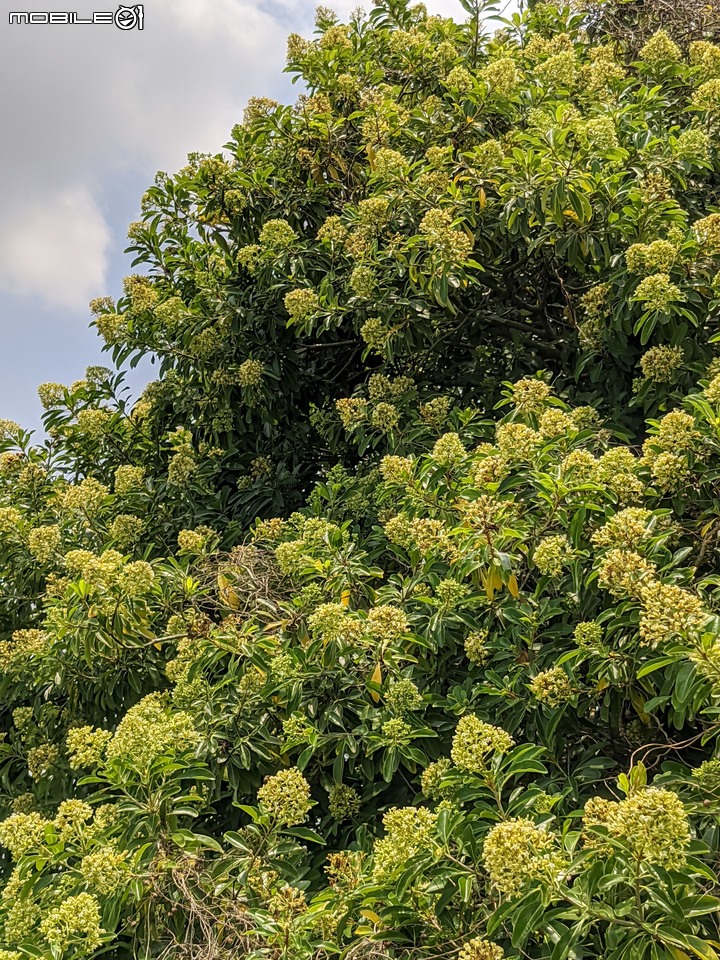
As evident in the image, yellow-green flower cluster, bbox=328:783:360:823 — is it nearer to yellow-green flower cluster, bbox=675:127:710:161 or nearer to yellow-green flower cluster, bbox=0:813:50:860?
yellow-green flower cluster, bbox=0:813:50:860

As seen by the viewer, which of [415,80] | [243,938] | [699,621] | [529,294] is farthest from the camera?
[415,80]

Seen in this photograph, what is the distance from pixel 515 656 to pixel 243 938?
120 cm

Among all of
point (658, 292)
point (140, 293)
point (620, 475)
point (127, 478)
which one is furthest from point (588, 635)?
point (140, 293)

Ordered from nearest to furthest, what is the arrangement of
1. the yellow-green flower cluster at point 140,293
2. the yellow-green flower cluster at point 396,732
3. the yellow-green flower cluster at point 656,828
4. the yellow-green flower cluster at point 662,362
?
the yellow-green flower cluster at point 656,828, the yellow-green flower cluster at point 396,732, the yellow-green flower cluster at point 662,362, the yellow-green flower cluster at point 140,293

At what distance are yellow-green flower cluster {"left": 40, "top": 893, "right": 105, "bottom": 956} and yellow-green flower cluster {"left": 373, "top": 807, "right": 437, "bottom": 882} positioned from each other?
83cm

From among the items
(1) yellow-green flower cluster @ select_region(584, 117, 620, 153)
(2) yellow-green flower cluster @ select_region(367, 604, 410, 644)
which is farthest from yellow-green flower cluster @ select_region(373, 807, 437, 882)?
(1) yellow-green flower cluster @ select_region(584, 117, 620, 153)

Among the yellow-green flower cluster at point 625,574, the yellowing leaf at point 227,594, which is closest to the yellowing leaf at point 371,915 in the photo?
the yellow-green flower cluster at point 625,574

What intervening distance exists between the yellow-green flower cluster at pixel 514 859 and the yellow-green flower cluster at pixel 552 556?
929 mm

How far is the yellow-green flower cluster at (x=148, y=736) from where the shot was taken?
2.78m

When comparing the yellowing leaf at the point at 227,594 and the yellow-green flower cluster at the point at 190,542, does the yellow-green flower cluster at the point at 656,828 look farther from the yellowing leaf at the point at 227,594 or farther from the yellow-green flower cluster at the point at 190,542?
the yellow-green flower cluster at the point at 190,542

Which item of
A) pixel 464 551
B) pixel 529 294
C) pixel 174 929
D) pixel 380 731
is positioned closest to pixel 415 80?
pixel 529 294

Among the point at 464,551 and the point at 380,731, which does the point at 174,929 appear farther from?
the point at 464,551

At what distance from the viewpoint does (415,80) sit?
5.50m

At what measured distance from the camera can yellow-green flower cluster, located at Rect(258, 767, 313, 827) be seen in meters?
2.67
